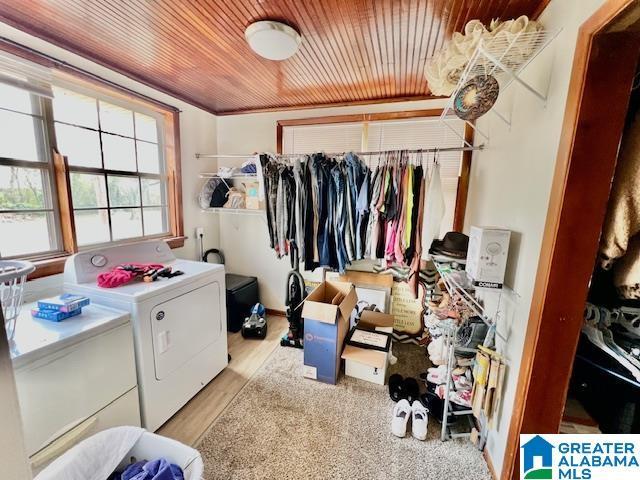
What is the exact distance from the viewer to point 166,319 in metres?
1.64

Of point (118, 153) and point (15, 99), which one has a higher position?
point (15, 99)

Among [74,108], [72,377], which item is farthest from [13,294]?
[74,108]

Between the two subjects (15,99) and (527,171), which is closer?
(527,171)

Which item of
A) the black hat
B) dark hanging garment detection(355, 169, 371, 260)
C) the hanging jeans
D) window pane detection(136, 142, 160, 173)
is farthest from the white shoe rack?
window pane detection(136, 142, 160, 173)

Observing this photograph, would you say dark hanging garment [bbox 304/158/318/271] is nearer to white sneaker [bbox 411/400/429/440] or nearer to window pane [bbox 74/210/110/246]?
white sneaker [bbox 411/400/429/440]

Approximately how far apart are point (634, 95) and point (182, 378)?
2778 millimetres

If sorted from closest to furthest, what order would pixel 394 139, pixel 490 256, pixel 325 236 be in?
1. pixel 490 256
2. pixel 325 236
3. pixel 394 139

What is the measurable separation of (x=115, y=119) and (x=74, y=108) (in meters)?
0.30

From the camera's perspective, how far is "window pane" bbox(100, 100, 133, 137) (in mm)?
2111

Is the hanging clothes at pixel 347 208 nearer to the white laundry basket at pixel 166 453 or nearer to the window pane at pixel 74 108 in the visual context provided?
the window pane at pixel 74 108

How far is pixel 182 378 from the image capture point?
5.91 feet

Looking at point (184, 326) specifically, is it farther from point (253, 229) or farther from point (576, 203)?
point (576, 203)

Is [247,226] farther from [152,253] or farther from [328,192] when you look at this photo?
[328,192]

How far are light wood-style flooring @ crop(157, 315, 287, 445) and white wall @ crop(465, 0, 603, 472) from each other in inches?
66.4
